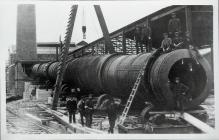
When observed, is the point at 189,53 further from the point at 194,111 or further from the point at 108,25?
the point at 108,25

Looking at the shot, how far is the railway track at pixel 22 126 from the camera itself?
5752 mm

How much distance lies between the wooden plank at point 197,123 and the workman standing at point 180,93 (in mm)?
126

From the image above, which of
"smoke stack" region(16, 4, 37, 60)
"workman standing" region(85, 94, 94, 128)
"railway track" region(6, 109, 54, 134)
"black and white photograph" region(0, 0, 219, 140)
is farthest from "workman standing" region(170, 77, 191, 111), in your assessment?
"smoke stack" region(16, 4, 37, 60)

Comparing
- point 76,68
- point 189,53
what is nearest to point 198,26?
point 189,53

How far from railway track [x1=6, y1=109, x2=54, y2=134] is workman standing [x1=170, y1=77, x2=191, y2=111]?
7.52ft

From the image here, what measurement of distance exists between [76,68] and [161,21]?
8.69ft

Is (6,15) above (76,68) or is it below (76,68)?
above

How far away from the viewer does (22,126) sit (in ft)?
19.9

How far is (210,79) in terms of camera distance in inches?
218

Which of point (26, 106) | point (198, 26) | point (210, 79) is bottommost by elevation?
point (26, 106)

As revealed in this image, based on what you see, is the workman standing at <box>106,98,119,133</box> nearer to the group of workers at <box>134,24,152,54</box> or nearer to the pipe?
the pipe

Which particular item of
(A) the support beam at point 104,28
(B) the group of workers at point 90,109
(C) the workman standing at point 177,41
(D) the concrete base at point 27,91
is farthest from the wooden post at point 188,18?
(D) the concrete base at point 27,91

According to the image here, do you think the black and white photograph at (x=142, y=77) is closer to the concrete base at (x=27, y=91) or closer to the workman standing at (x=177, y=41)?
the workman standing at (x=177, y=41)

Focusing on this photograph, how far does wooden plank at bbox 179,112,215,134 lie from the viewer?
5.36m
